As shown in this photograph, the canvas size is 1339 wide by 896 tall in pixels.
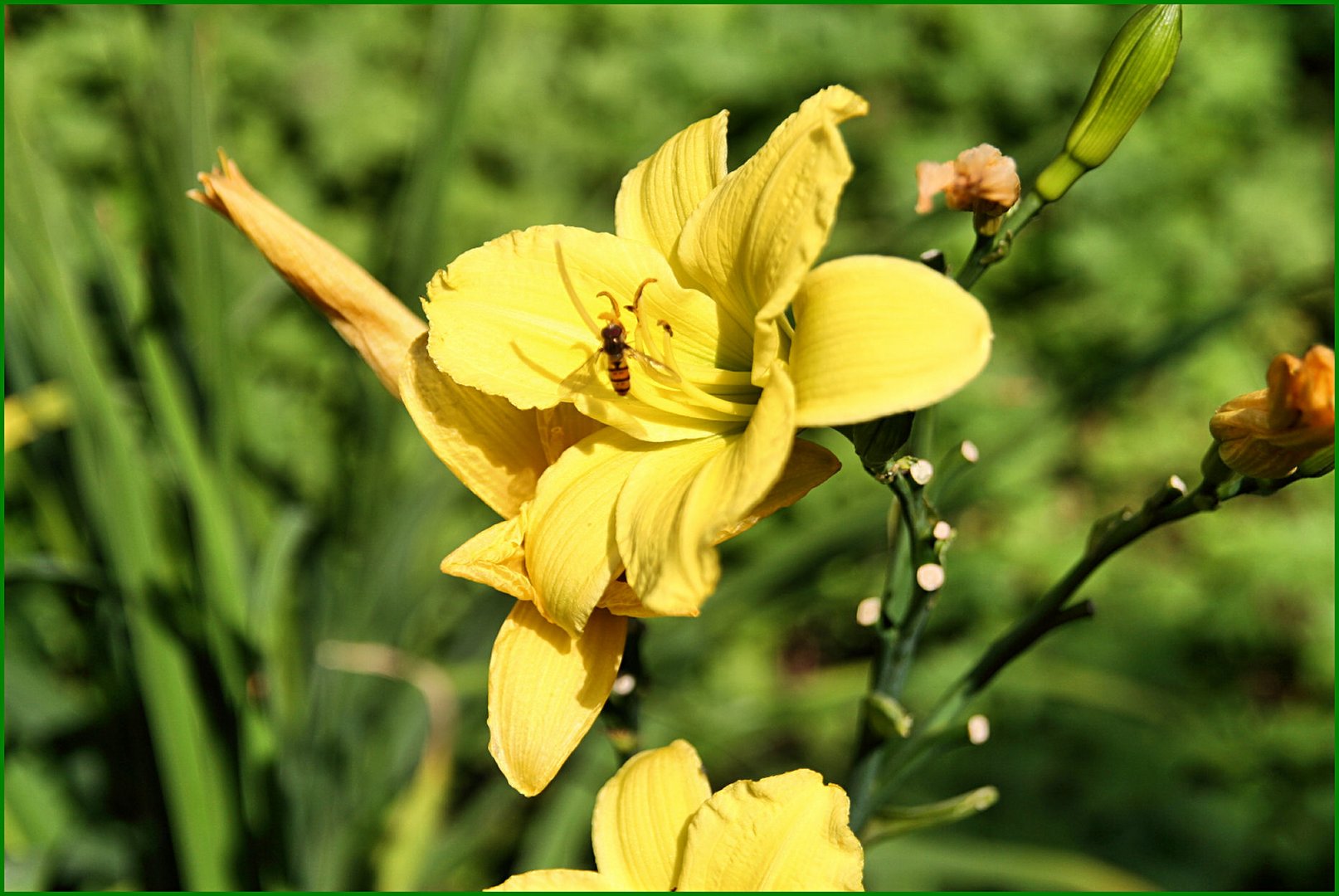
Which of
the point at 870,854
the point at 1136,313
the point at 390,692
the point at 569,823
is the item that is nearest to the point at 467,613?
the point at 390,692

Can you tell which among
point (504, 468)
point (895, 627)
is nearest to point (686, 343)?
point (504, 468)

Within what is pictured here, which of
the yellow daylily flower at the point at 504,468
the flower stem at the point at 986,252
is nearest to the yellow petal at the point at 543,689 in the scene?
the yellow daylily flower at the point at 504,468

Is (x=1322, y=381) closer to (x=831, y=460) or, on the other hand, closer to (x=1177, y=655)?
(x=831, y=460)

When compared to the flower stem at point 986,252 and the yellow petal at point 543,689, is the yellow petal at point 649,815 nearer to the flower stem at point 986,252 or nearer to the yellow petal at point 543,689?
the yellow petal at point 543,689

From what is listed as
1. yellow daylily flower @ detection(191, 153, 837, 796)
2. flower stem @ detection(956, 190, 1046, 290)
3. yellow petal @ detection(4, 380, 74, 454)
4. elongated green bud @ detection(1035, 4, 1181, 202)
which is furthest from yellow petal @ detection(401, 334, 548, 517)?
Answer: yellow petal @ detection(4, 380, 74, 454)

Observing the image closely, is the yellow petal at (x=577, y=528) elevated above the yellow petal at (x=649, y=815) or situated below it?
above

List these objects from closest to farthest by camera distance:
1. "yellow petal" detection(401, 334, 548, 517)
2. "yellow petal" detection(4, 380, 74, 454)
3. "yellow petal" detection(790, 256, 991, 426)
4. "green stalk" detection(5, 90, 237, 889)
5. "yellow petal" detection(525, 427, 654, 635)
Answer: "yellow petal" detection(790, 256, 991, 426), "yellow petal" detection(525, 427, 654, 635), "yellow petal" detection(401, 334, 548, 517), "green stalk" detection(5, 90, 237, 889), "yellow petal" detection(4, 380, 74, 454)

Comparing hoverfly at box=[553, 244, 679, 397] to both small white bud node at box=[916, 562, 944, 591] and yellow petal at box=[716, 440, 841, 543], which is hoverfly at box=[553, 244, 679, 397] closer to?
yellow petal at box=[716, 440, 841, 543]
